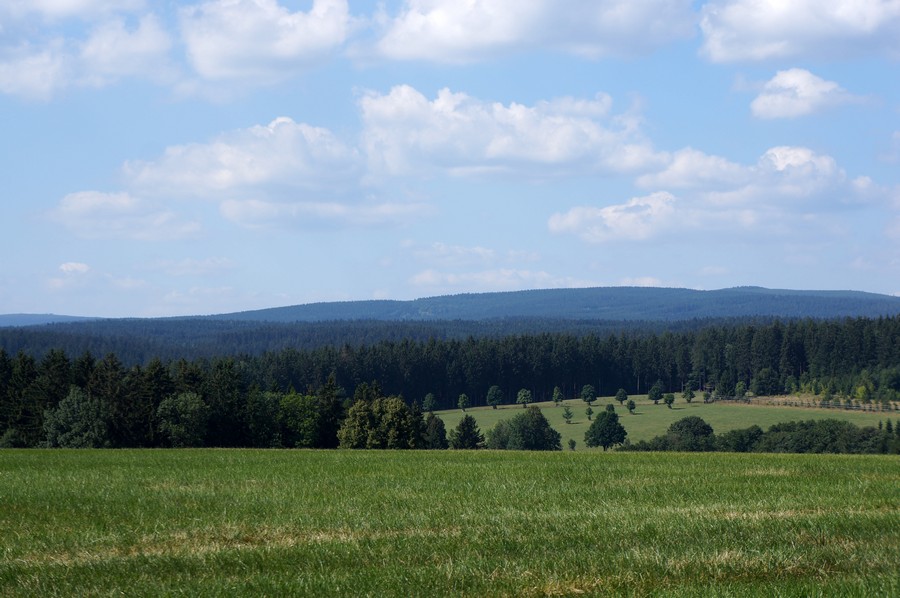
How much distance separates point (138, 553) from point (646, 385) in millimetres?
189394

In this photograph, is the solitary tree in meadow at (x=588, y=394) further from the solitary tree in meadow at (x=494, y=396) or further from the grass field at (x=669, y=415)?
the solitary tree in meadow at (x=494, y=396)

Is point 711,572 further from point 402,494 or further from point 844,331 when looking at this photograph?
point 844,331

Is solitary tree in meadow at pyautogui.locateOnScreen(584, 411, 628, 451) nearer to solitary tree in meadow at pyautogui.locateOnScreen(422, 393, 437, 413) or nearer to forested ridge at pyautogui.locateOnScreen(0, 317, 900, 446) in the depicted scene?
forested ridge at pyautogui.locateOnScreen(0, 317, 900, 446)

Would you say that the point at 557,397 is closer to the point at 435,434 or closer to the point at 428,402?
the point at 428,402

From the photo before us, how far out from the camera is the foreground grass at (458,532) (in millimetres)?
11930

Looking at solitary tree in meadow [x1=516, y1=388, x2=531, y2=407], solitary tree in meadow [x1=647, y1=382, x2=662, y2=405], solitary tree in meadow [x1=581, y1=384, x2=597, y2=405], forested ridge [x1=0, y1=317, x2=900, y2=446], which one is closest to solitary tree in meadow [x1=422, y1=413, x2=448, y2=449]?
forested ridge [x1=0, y1=317, x2=900, y2=446]

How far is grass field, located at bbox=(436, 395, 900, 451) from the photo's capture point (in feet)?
404

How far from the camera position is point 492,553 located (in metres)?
13.7

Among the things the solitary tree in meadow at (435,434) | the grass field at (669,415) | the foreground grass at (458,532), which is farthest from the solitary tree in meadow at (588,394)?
the foreground grass at (458,532)

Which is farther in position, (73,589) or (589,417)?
(589,417)

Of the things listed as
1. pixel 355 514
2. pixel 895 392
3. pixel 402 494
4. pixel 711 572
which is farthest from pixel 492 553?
pixel 895 392

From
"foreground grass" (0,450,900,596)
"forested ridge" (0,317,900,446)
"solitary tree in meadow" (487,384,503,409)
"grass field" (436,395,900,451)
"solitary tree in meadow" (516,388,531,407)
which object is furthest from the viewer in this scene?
"solitary tree in meadow" (516,388,531,407)

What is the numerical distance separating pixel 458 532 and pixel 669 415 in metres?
135

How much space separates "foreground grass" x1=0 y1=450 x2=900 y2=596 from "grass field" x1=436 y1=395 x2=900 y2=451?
94.7 m
